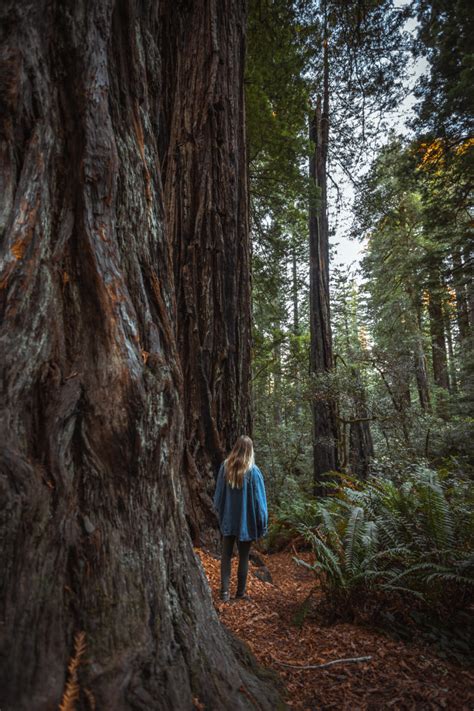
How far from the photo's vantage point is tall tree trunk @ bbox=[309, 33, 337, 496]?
8.64 meters

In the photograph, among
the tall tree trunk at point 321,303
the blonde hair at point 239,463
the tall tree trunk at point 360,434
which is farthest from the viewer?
the tall tree trunk at point 321,303

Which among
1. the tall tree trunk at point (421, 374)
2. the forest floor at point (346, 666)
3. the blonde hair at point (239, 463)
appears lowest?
the forest floor at point (346, 666)

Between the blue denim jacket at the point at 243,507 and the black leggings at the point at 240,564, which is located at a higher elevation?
the blue denim jacket at the point at 243,507

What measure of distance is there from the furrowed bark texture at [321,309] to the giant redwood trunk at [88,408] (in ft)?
23.2

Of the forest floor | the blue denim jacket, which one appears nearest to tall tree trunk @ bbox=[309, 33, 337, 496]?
the blue denim jacket

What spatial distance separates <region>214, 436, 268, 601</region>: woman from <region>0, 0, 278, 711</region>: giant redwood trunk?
5.71 ft

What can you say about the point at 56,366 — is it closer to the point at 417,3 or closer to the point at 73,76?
the point at 73,76

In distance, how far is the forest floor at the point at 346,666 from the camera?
72.7 inches

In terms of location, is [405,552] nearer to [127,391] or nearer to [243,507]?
[243,507]

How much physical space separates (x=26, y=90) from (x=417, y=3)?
1024cm

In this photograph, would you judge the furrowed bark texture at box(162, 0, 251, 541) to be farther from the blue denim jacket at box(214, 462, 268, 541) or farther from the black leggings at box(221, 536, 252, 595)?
the black leggings at box(221, 536, 252, 595)

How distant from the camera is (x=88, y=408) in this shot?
157 centimetres

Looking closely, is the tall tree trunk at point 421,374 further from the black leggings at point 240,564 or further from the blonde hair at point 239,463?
the black leggings at point 240,564

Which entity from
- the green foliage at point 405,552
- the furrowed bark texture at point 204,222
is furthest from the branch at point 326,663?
the furrowed bark texture at point 204,222
